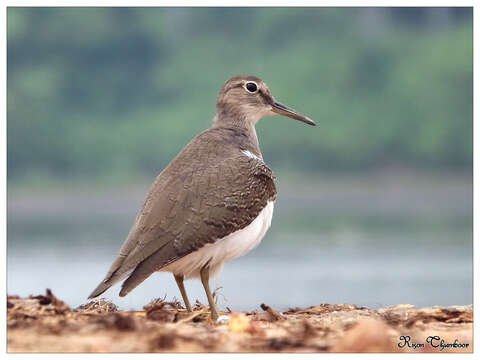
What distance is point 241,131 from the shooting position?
483 inches

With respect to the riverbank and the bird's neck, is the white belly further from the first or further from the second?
the bird's neck

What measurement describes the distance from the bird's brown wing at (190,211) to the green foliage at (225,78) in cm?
5665

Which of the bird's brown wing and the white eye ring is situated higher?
the white eye ring

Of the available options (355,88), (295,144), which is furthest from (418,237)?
(355,88)

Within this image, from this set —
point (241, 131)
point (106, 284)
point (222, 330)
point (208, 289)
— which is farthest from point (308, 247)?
point (222, 330)

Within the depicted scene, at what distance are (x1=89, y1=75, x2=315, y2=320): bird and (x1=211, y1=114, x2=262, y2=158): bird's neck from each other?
28 centimetres

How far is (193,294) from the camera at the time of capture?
2608cm

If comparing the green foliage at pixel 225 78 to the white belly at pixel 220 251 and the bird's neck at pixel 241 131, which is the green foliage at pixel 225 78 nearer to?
the bird's neck at pixel 241 131

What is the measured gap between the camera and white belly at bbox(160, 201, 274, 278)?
10430mm

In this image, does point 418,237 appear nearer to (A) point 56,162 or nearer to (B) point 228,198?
(A) point 56,162

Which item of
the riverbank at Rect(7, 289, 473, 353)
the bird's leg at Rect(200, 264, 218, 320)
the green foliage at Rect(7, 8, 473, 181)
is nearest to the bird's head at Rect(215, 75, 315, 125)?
the bird's leg at Rect(200, 264, 218, 320)

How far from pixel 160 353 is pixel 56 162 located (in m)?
65.3

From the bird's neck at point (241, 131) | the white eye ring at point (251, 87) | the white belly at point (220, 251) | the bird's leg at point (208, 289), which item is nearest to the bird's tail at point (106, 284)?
the white belly at point (220, 251)

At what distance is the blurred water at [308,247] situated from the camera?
3164 cm
